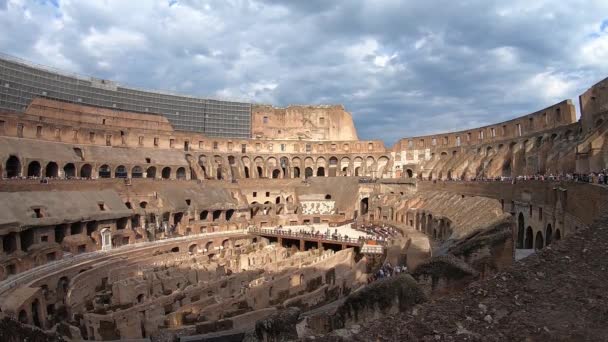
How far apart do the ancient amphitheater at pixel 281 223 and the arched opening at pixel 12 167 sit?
0.38 ft

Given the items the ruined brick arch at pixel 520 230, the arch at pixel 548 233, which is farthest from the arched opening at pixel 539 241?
the ruined brick arch at pixel 520 230

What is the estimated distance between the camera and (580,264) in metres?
8.00

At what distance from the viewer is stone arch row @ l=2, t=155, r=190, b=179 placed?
3619 centimetres

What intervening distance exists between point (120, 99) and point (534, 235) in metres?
48.8

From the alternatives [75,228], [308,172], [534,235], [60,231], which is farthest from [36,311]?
[308,172]

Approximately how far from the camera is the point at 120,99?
53.4 m

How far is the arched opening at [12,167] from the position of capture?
36.4 meters

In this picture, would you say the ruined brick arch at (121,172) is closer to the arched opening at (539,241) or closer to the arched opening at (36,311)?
the arched opening at (36,311)

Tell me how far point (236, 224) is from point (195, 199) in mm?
5124

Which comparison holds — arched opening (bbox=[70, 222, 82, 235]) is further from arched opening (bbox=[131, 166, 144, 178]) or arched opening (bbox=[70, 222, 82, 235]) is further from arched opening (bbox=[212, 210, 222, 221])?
arched opening (bbox=[131, 166, 144, 178])

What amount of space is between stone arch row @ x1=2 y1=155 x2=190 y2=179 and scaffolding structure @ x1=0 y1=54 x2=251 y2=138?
8.71m

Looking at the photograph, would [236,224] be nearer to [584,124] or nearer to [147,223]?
[147,223]

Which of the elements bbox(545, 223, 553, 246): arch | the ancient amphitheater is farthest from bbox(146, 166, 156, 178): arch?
bbox(545, 223, 553, 246): arch

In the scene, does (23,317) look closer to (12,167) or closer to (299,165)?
(12,167)
